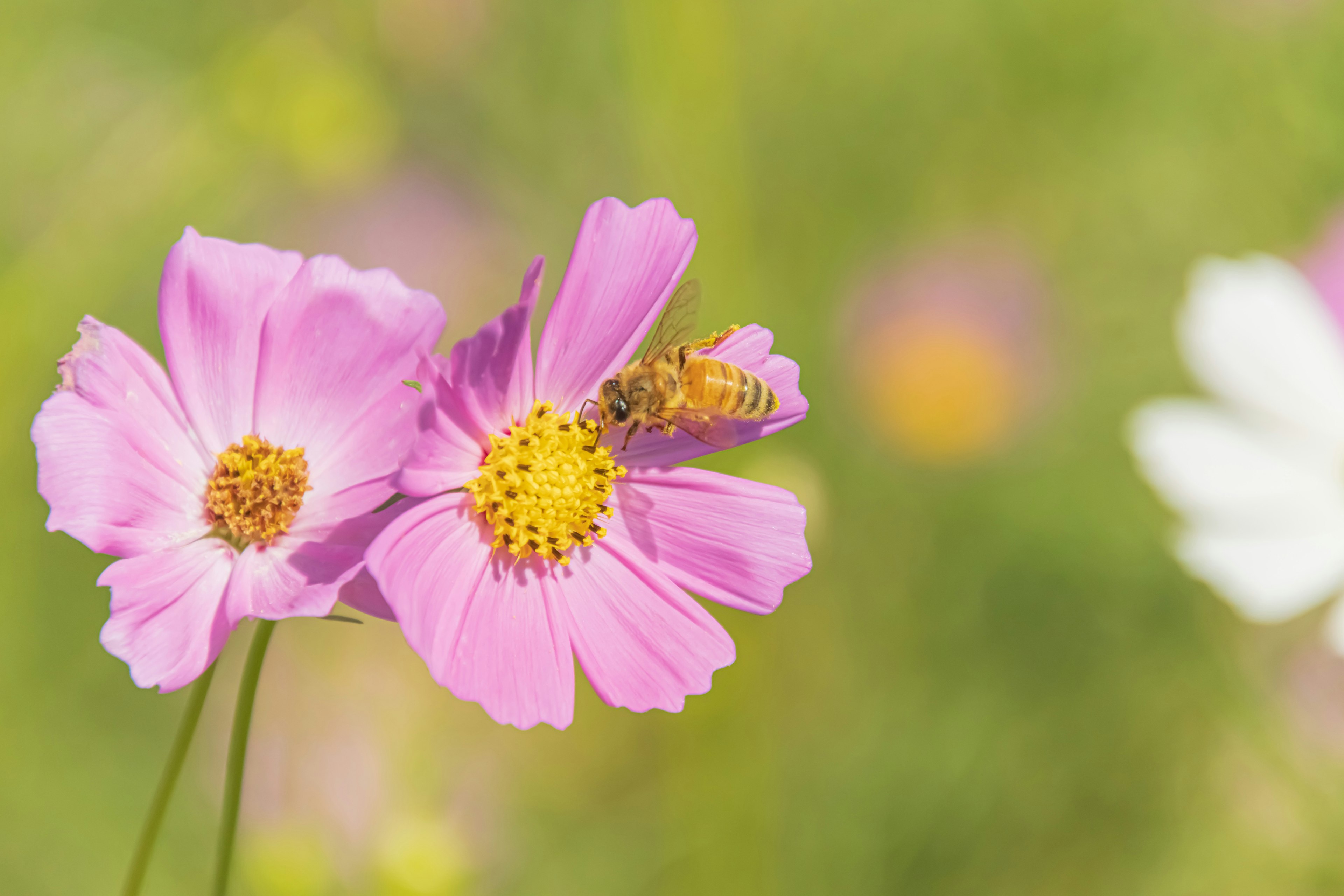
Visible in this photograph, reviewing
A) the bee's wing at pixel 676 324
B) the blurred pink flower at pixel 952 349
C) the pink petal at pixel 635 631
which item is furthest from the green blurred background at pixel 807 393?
the pink petal at pixel 635 631

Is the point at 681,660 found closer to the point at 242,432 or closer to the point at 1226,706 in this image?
the point at 242,432

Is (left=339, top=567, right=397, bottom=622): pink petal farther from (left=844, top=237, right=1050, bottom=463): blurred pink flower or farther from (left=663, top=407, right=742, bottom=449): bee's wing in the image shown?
(left=844, top=237, right=1050, bottom=463): blurred pink flower

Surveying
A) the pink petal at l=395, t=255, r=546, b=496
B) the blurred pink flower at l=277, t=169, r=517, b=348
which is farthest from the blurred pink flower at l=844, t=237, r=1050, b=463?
the pink petal at l=395, t=255, r=546, b=496

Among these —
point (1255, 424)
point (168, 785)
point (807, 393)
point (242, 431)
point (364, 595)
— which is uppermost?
point (807, 393)

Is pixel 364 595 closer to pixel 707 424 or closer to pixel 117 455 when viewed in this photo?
pixel 117 455

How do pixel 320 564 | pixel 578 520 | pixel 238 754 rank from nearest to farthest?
pixel 238 754
pixel 320 564
pixel 578 520

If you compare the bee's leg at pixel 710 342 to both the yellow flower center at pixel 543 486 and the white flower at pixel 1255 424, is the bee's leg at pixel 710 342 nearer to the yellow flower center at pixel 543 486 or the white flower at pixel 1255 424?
the yellow flower center at pixel 543 486

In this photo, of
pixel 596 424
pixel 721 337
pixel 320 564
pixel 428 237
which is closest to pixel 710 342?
pixel 721 337
